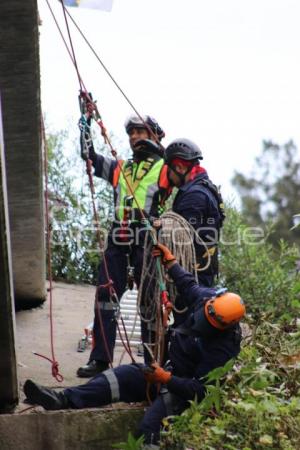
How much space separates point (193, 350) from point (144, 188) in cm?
156

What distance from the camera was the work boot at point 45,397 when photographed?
6742mm

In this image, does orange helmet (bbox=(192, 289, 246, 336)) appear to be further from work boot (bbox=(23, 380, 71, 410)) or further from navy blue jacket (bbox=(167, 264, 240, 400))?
work boot (bbox=(23, 380, 71, 410))

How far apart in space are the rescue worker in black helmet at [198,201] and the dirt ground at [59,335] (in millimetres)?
1359

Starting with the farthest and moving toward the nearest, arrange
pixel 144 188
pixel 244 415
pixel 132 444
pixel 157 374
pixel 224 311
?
pixel 144 188
pixel 157 374
pixel 224 311
pixel 132 444
pixel 244 415

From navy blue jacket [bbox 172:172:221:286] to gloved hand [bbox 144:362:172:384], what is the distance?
3.43 ft

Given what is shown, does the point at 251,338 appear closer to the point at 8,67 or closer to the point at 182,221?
the point at 182,221

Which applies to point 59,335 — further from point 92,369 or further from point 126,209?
point 126,209

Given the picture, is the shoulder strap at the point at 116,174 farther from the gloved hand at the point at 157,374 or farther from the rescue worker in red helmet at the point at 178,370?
the gloved hand at the point at 157,374

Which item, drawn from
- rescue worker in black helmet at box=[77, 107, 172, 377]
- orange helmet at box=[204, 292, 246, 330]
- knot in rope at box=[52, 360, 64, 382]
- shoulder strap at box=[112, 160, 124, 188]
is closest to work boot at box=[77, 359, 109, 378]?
rescue worker in black helmet at box=[77, 107, 172, 377]

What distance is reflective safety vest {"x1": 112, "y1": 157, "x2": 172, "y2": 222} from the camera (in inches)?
302

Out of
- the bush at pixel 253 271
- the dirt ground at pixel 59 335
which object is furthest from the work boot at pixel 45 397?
the bush at pixel 253 271

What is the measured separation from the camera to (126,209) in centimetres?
762

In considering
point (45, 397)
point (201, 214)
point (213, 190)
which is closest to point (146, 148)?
point (213, 190)

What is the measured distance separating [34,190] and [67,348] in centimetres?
146
